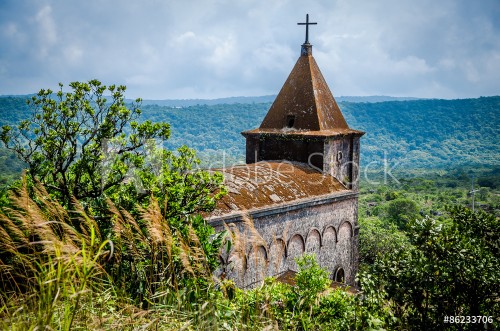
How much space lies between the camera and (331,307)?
761cm

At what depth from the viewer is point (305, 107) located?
17.4 meters

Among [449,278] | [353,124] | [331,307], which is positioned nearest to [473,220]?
[449,278]

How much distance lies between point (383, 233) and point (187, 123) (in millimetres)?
58423

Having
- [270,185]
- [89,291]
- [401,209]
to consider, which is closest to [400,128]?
[401,209]

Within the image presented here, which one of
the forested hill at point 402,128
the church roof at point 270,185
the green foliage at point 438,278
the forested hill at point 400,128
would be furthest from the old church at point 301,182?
the forested hill at point 402,128

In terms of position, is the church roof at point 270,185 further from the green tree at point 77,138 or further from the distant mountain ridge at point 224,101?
the distant mountain ridge at point 224,101

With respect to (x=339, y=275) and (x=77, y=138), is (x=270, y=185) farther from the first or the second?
(x=77, y=138)

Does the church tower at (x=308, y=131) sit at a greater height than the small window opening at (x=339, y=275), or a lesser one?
greater

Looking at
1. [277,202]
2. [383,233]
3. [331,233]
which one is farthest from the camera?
[383,233]

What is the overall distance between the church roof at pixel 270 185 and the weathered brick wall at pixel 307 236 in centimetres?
29

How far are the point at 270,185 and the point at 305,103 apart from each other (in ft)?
16.4

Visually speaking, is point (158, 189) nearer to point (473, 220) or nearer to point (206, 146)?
point (473, 220)

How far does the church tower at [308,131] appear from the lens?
1664cm

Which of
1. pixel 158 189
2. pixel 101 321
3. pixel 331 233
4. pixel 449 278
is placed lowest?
pixel 331 233
